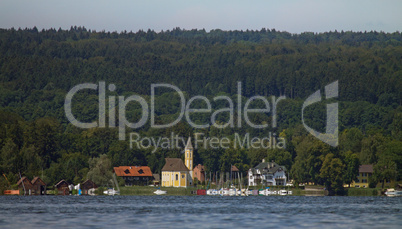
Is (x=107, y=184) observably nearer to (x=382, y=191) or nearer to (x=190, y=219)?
(x=382, y=191)

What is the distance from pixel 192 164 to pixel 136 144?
619 inches

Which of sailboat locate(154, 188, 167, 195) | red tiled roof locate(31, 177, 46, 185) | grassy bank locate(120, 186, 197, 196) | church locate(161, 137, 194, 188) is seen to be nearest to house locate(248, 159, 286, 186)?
church locate(161, 137, 194, 188)

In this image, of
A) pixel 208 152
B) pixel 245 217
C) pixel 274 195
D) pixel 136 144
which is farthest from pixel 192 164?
pixel 245 217

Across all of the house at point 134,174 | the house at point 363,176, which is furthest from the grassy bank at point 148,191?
the house at point 363,176

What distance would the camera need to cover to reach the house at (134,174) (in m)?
147

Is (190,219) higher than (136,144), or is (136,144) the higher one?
(136,144)

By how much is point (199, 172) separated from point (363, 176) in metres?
38.9

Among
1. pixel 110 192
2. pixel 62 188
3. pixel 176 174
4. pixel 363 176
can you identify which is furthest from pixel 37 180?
pixel 363 176

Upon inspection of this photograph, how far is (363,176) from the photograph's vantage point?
141000 mm

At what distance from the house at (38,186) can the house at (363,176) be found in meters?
63.0

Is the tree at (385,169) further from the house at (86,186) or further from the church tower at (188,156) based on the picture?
the house at (86,186)

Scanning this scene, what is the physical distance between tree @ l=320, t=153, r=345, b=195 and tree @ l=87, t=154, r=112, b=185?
42188 millimetres

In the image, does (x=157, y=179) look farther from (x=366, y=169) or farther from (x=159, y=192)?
(x=366, y=169)

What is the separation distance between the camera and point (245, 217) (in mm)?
60750
